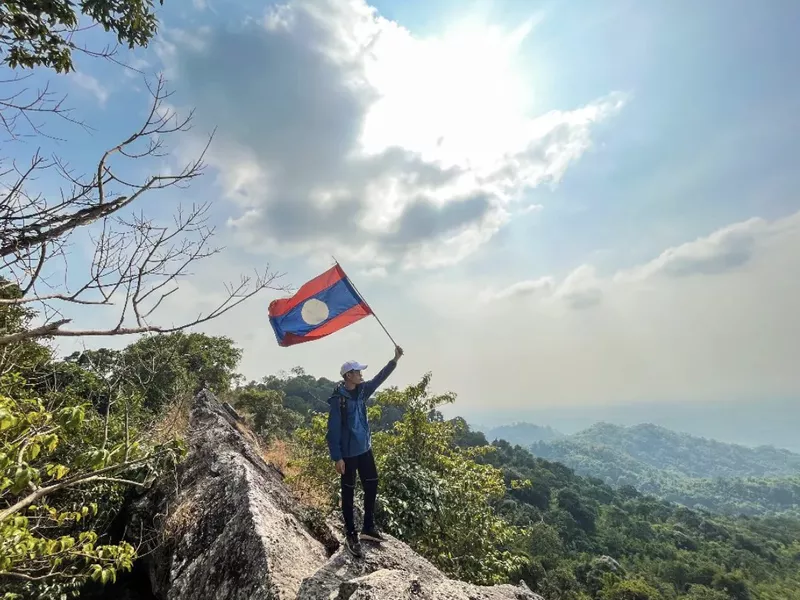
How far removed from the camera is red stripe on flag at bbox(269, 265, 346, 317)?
7316mm

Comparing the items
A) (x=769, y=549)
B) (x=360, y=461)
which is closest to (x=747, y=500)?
(x=769, y=549)

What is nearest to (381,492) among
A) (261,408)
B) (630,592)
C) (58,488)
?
(58,488)

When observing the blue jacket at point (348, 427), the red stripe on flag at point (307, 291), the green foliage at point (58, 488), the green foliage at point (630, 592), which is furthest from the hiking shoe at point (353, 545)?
the green foliage at point (630, 592)

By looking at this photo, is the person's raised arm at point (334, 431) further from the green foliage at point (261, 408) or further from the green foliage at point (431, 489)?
the green foliage at point (261, 408)

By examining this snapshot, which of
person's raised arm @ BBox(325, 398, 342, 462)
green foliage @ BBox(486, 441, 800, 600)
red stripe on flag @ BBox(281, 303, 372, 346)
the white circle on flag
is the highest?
the white circle on flag

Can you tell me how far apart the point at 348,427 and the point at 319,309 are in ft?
8.08

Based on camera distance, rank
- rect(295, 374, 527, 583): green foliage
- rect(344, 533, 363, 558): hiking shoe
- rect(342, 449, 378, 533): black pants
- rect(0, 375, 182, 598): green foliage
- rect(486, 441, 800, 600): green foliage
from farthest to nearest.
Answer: rect(486, 441, 800, 600): green foliage, rect(295, 374, 527, 583): green foliage, rect(342, 449, 378, 533): black pants, rect(344, 533, 363, 558): hiking shoe, rect(0, 375, 182, 598): green foliage

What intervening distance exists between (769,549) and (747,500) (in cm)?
15575

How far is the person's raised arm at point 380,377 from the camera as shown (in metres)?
5.78

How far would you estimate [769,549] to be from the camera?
77.8 metres

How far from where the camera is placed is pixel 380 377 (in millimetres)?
5895

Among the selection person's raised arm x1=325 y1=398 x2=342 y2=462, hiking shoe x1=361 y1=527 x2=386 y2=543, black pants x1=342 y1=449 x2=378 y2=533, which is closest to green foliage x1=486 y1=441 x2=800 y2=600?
hiking shoe x1=361 y1=527 x2=386 y2=543

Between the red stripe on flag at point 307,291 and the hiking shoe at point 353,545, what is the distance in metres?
3.68

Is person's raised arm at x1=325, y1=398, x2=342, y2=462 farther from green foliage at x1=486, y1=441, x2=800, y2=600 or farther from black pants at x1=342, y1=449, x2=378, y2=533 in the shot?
green foliage at x1=486, y1=441, x2=800, y2=600
